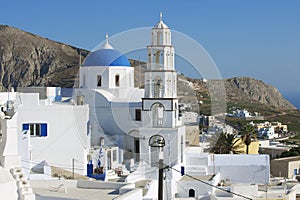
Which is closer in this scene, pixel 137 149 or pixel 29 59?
pixel 137 149

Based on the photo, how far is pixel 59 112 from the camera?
2497cm

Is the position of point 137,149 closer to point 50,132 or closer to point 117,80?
point 117,80

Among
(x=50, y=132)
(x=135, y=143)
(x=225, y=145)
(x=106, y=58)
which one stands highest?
(x=106, y=58)

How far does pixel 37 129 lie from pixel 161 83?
621cm

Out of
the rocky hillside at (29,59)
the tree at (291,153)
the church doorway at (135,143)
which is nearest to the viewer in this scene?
the church doorway at (135,143)

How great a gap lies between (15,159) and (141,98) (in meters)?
17.8

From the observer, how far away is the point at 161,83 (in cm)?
2733

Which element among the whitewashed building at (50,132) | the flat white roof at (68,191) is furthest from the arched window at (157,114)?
the flat white roof at (68,191)

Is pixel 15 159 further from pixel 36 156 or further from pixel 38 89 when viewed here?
pixel 38 89

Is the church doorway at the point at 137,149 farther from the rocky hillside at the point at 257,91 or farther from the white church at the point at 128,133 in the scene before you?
the rocky hillside at the point at 257,91

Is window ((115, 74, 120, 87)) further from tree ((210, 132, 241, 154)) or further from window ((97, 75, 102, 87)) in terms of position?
tree ((210, 132, 241, 154))

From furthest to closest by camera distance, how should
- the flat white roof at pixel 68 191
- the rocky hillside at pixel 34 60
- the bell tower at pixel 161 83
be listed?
the rocky hillside at pixel 34 60
the bell tower at pixel 161 83
the flat white roof at pixel 68 191

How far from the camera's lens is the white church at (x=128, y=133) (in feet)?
79.1

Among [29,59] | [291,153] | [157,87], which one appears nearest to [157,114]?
[157,87]
